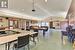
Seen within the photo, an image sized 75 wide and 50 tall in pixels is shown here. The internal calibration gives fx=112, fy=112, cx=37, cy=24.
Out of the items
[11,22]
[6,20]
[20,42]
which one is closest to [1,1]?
[20,42]

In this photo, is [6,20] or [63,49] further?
[6,20]

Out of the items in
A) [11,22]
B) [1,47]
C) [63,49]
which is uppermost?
[11,22]

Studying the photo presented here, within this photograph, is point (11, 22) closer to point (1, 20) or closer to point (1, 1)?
point (1, 20)

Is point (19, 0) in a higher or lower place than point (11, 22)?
higher

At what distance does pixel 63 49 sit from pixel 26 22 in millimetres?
15121

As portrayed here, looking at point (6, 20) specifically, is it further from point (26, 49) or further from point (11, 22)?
point (26, 49)

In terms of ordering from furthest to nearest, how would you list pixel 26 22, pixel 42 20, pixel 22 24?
pixel 42 20, pixel 26 22, pixel 22 24

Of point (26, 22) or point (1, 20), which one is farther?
point (26, 22)

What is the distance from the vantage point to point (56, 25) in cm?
2992

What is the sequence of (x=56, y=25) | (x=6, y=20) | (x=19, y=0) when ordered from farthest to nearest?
(x=56, y=25), (x=6, y=20), (x=19, y=0)

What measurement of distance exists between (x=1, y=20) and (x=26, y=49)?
8.97 meters

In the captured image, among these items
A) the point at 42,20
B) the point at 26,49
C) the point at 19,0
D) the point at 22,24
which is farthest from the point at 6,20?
the point at 42,20

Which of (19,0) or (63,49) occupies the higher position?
(19,0)

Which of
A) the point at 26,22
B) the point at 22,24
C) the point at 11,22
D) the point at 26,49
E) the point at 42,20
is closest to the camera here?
the point at 26,49
